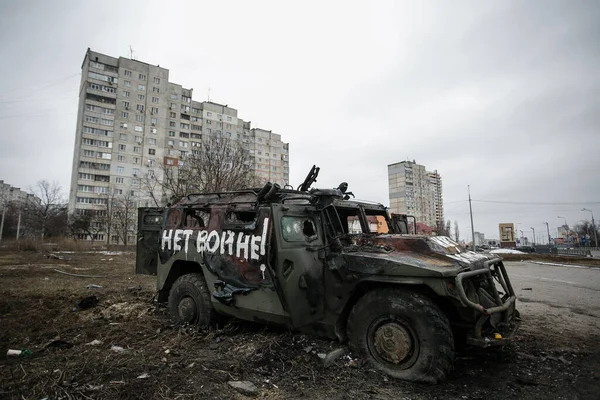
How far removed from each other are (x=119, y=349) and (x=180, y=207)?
7.91ft

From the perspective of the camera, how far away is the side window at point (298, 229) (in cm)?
469

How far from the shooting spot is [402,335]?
377 centimetres

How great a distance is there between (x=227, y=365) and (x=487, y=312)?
9.45 ft

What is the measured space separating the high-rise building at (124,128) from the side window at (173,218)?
1575 inches

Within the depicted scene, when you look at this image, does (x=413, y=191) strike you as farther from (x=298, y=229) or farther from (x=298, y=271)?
(x=298, y=271)

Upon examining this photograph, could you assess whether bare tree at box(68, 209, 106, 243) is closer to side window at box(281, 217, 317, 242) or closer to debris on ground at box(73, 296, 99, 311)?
debris on ground at box(73, 296, 99, 311)

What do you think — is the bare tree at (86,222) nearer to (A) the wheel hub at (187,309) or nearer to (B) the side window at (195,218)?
(B) the side window at (195,218)

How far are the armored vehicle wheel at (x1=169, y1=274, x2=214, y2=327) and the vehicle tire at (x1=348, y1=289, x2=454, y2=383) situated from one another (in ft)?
7.84

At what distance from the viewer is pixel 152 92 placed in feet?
174

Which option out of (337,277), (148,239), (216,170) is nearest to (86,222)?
(216,170)

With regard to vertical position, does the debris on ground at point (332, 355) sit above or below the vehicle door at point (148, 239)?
below

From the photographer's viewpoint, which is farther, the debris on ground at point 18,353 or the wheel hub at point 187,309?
the wheel hub at point 187,309

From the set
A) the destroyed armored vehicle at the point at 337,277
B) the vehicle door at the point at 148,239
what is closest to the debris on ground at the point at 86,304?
the vehicle door at the point at 148,239

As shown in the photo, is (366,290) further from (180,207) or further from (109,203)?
(109,203)
